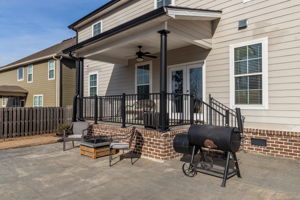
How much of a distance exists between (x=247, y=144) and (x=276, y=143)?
28.6 inches

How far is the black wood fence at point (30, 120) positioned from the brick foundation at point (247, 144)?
20.4ft

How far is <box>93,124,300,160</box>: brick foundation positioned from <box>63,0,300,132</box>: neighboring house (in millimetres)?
211

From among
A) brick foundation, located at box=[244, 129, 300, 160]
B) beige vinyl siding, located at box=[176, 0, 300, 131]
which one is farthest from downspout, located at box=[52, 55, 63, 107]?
brick foundation, located at box=[244, 129, 300, 160]

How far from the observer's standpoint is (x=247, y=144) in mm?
5816

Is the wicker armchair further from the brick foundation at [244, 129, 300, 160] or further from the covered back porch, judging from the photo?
the brick foundation at [244, 129, 300, 160]

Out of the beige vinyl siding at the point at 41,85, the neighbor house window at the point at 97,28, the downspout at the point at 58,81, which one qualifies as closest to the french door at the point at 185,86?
the neighbor house window at the point at 97,28

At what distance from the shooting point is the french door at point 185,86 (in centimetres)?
692

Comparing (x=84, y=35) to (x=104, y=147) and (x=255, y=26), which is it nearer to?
(x=104, y=147)

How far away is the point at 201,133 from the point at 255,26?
3.71 m

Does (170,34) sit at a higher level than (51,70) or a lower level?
lower

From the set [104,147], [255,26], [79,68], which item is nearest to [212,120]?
[255,26]

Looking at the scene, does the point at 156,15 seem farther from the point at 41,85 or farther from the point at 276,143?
the point at 41,85

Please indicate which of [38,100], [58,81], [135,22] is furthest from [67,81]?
[135,22]

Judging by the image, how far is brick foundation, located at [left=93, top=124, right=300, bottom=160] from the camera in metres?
5.05
